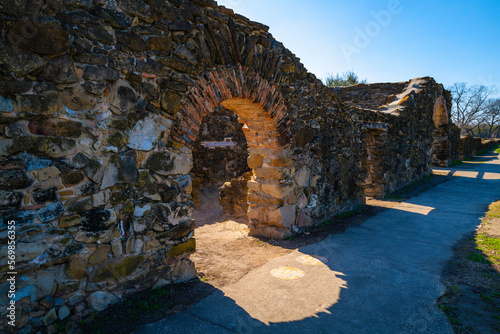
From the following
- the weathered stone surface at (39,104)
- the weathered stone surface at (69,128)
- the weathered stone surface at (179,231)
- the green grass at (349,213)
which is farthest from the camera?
the green grass at (349,213)

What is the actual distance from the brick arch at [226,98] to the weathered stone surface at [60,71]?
1105 mm

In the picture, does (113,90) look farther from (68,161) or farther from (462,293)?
(462,293)

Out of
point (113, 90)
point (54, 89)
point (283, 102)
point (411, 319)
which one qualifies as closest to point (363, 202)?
point (283, 102)

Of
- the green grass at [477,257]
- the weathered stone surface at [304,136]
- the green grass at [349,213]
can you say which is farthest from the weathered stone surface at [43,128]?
the green grass at [349,213]

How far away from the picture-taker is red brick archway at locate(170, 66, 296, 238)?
417 centimetres

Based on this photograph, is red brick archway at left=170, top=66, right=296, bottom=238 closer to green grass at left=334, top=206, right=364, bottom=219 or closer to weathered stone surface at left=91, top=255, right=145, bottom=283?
green grass at left=334, top=206, right=364, bottom=219

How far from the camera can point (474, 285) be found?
11.2 ft

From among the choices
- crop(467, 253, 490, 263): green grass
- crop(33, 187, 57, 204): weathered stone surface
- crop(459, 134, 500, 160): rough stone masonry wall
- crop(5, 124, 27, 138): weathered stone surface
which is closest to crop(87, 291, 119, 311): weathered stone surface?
crop(33, 187, 57, 204): weathered stone surface

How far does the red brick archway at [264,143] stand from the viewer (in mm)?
4168

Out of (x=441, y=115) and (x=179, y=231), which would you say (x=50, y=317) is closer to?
(x=179, y=231)

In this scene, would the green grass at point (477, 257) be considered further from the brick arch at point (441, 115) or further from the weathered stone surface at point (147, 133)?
the brick arch at point (441, 115)

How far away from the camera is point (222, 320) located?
2.79m

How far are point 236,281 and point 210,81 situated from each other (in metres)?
2.54

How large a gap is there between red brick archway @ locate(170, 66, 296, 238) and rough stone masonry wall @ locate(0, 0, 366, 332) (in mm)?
61
